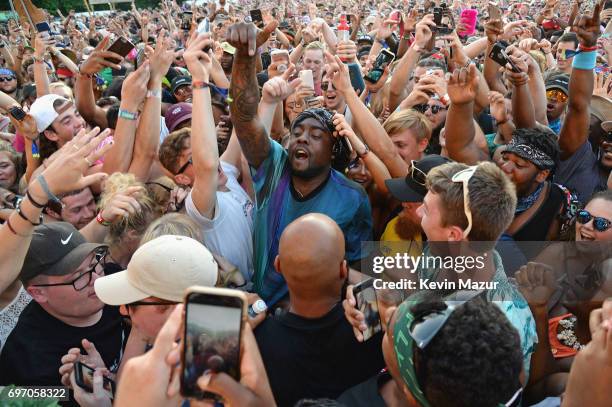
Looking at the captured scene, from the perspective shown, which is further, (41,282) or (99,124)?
(99,124)

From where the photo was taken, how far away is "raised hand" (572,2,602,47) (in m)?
3.24

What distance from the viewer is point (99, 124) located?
4562 millimetres

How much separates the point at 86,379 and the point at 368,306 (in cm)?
113

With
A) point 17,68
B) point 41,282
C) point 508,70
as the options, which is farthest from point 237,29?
point 17,68

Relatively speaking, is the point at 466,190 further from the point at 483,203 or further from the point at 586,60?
the point at 586,60

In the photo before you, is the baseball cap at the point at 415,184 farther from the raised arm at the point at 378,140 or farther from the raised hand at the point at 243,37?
the raised hand at the point at 243,37

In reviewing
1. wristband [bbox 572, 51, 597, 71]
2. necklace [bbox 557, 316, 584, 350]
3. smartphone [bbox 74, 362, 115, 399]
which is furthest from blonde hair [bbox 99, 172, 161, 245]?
wristband [bbox 572, 51, 597, 71]

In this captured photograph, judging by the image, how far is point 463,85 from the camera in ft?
9.77

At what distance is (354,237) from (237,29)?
1.24 metres

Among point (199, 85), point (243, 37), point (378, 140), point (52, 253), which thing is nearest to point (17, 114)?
point (199, 85)

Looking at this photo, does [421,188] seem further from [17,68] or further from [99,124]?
[17,68]

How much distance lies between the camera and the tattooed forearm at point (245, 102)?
279 centimetres

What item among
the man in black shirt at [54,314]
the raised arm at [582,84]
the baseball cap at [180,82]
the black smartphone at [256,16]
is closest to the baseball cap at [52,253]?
the man in black shirt at [54,314]

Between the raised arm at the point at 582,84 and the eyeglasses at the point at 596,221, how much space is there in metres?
0.91
